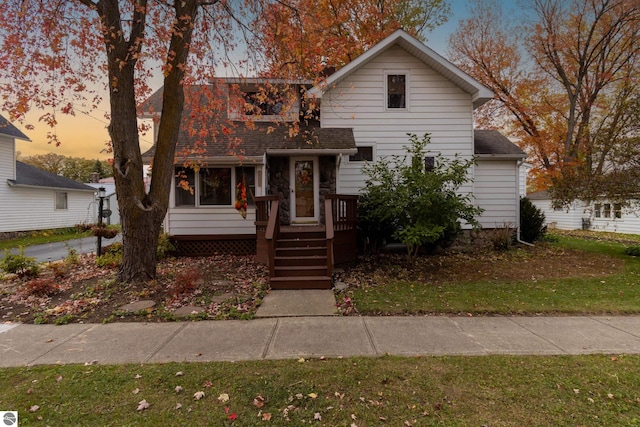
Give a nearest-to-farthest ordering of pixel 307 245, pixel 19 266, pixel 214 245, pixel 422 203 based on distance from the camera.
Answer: pixel 422 203 < pixel 19 266 < pixel 307 245 < pixel 214 245

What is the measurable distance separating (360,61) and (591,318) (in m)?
8.72

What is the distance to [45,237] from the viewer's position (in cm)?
1708

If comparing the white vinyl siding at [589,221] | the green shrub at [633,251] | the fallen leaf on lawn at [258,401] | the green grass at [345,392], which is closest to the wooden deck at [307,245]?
the green grass at [345,392]

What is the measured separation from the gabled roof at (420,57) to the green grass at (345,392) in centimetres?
850

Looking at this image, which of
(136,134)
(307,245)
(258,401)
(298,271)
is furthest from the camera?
(307,245)

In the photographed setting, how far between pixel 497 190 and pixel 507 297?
643 cm

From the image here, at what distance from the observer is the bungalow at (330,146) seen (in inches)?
380

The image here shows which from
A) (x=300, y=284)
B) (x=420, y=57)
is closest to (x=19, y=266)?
(x=300, y=284)

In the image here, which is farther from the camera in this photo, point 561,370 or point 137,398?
point 561,370

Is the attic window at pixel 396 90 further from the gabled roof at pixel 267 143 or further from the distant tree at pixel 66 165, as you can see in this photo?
the distant tree at pixel 66 165

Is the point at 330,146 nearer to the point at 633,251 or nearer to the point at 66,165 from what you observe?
the point at 633,251

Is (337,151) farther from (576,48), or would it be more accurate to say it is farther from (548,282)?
(576,48)

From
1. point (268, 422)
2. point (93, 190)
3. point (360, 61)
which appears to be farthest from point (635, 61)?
point (93, 190)

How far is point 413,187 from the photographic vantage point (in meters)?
7.25
